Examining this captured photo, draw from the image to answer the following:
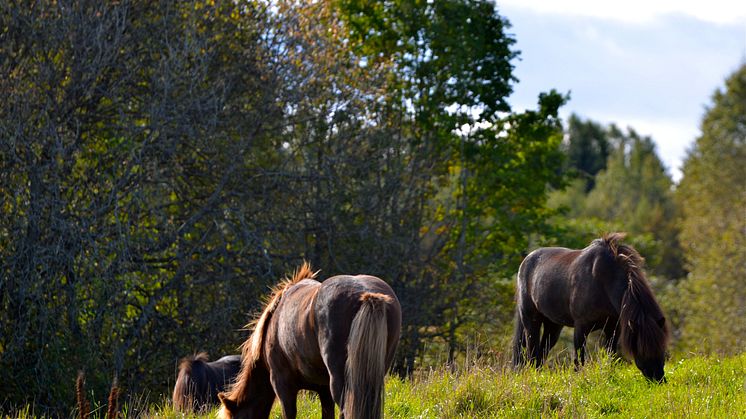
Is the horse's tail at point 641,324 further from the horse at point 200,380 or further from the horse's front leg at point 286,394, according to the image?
the horse at point 200,380

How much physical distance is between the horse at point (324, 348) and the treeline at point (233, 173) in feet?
17.7

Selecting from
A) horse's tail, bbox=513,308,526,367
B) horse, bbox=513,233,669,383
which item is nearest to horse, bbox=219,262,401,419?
horse, bbox=513,233,669,383

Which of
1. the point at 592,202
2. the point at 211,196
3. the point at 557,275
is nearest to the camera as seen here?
the point at 557,275

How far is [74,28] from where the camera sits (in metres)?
14.7

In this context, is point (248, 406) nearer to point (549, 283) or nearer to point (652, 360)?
point (652, 360)

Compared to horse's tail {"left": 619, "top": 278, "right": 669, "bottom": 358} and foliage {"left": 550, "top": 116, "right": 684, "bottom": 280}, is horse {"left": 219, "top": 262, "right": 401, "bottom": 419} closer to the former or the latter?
horse's tail {"left": 619, "top": 278, "right": 669, "bottom": 358}

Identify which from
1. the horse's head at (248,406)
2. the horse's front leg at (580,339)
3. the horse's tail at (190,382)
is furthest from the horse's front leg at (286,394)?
the horse's front leg at (580,339)

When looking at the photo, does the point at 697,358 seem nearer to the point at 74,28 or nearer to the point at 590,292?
the point at 590,292

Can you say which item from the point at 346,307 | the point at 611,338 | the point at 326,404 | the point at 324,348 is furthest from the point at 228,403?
the point at 611,338

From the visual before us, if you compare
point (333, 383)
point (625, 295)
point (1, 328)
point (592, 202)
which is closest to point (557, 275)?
point (625, 295)

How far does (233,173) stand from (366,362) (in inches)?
433

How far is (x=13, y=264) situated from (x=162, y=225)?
2.66 meters

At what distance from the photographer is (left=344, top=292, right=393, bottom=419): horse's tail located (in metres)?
5.89

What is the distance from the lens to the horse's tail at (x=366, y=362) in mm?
5891
